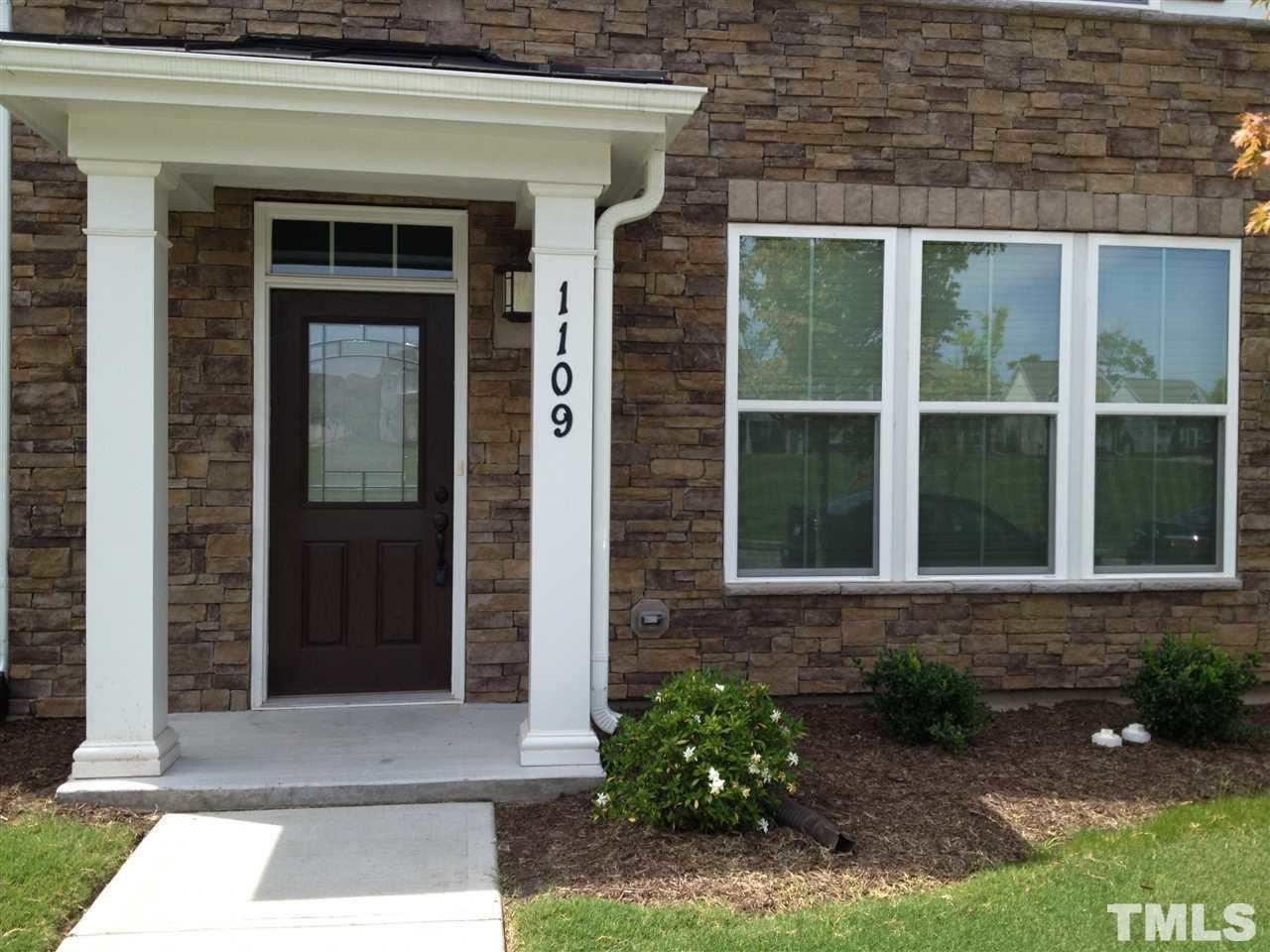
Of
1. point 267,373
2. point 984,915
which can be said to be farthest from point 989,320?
point 267,373

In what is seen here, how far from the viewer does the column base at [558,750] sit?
4.84m

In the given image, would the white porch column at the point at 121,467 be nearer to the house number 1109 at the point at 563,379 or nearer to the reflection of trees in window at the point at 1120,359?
the house number 1109 at the point at 563,379

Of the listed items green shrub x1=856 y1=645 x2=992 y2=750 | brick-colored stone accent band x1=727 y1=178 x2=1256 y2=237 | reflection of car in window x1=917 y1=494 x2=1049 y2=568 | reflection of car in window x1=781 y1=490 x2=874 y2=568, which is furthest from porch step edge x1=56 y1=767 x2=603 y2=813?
brick-colored stone accent band x1=727 y1=178 x2=1256 y2=237

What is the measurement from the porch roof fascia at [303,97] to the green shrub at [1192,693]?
3716 mm

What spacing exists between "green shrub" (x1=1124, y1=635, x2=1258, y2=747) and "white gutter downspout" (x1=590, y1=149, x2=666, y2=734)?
2.83 meters

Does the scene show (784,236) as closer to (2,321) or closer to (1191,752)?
(1191,752)

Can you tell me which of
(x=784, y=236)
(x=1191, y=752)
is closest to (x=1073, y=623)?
(x=1191, y=752)

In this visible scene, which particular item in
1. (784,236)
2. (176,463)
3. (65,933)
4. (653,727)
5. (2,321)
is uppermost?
(784,236)

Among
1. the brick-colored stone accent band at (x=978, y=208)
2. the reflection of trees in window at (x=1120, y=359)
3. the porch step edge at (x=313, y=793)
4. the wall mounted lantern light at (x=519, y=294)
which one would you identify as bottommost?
the porch step edge at (x=313, y=793)

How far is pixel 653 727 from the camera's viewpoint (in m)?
4.46

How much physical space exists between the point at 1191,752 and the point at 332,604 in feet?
14.9

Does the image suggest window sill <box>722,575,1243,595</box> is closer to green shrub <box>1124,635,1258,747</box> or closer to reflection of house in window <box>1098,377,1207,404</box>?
green shrub <box>1124,635,1258,747</box>

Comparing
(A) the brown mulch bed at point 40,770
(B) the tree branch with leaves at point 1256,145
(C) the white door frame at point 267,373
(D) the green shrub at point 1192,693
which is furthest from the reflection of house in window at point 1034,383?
(A) the brown mulch bed at point 40,770

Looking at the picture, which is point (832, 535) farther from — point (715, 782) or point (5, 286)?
point (5, 286)
